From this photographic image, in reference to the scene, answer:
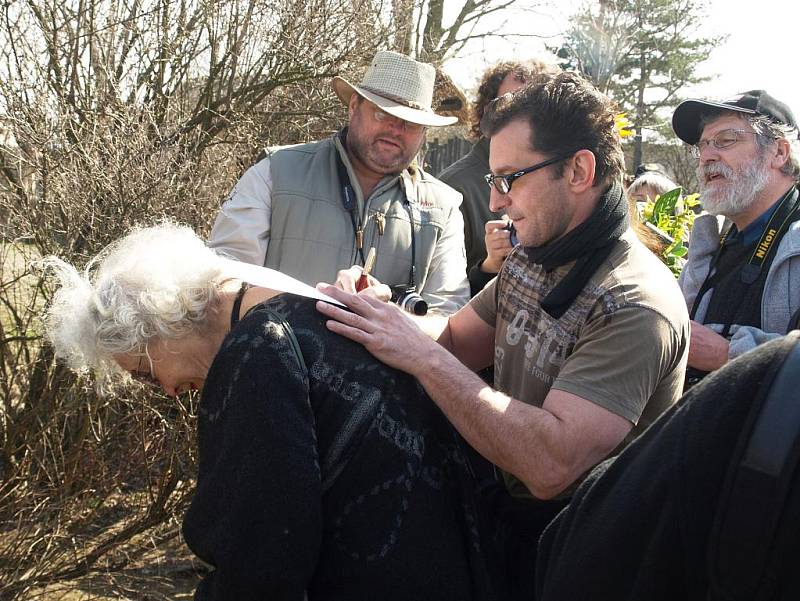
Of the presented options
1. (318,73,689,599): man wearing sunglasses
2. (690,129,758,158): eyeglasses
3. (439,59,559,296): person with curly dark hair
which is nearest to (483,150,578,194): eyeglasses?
(318,73,689,599): man wearing sunglasses

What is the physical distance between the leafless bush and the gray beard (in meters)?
2.34

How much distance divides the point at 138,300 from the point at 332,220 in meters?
1.28

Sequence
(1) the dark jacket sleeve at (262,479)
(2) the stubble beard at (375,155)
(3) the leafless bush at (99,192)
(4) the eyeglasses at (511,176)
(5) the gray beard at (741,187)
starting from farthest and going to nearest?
(3) the leafless bush at (99,192) → (2) the stubble beard at (375,155) → (5) the gray beard at (741,187) → (4) the eyeglasses at (511,176) → (1) the dark jacket sleeve at (262,479)

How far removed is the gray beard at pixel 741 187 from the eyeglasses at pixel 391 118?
3.93 feet

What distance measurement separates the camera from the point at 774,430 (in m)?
0.83

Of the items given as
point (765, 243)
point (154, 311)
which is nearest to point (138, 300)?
point (154, 311)

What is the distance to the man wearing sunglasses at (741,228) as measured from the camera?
2539 millimetres

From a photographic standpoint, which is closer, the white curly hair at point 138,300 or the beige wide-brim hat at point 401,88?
the white curly hair at point 138,300

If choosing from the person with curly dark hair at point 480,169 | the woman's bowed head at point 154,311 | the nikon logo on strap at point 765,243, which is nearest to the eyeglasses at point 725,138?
the nikon logo on strap at point 765,243

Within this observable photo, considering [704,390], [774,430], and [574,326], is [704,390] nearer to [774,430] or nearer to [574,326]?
[774,430]

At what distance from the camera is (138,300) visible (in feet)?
6.24

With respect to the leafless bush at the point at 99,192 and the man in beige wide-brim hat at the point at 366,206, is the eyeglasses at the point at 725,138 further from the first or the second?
the leafless bush at the point at 99,192

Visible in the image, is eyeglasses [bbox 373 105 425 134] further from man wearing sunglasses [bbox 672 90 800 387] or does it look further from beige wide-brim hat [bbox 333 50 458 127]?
man wearing sunglasses [bbox 672 90 800 387]

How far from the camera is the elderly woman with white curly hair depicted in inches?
60.1
